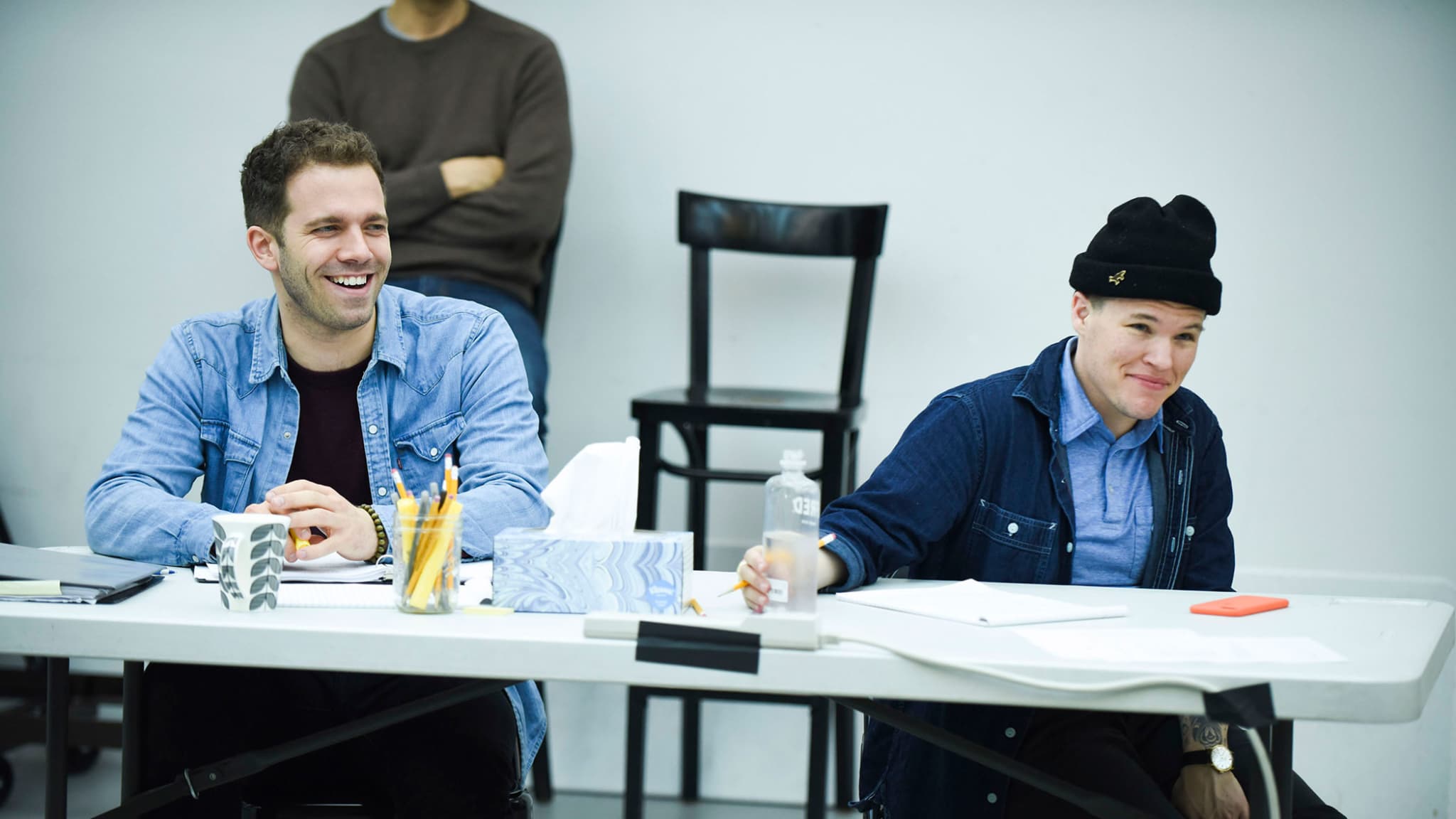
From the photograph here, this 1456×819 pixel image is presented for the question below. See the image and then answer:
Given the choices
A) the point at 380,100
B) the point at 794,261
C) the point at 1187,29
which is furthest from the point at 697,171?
the point at 1187,29

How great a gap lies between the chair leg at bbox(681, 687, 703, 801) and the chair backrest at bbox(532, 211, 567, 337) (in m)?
0.89

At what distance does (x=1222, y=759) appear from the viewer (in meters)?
1.35

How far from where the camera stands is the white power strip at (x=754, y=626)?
105cm

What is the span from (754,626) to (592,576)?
0.70 feet

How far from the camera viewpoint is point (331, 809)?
1.38 metres

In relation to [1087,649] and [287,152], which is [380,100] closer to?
[287,152]

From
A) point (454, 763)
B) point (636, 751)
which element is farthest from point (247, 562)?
point (636, 751)

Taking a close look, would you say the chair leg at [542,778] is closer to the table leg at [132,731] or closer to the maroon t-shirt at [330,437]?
the maroon t-shirt at [330,437]

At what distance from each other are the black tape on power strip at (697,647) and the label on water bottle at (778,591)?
174mm

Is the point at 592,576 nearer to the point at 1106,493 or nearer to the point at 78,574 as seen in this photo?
the point at 78,574

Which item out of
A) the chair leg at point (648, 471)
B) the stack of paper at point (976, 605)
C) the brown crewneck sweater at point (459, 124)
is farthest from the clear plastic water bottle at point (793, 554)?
the brown crewneck sweater at point (459, 124)

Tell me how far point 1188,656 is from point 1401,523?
2267mm

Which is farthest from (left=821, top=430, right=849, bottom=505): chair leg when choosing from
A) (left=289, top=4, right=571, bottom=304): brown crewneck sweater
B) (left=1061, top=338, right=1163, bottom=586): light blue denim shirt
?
(left=1061, top=338, right=1163, bottom=586): light blue denim shirt

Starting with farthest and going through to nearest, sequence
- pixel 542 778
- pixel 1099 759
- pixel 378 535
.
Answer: pixel 542 778
pixel 378 535
pixel 1099 759
